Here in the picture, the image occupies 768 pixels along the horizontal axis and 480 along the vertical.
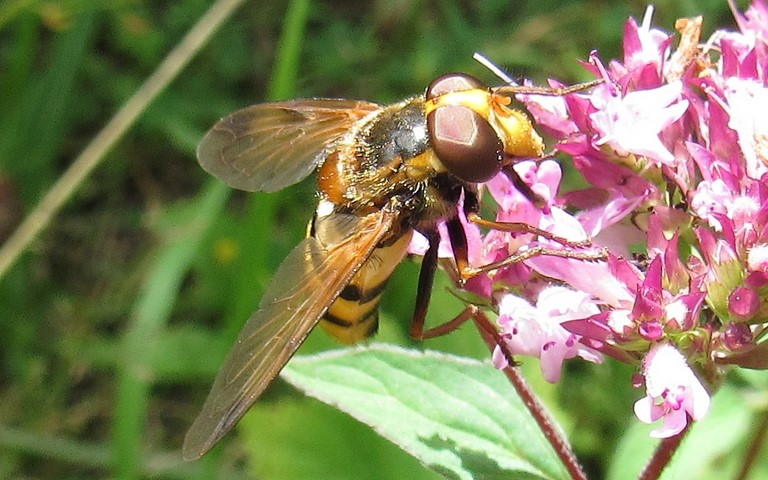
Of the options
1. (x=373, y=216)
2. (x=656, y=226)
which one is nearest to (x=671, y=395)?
(x=656, y=226)

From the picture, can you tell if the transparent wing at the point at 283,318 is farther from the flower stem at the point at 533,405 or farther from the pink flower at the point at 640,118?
the pink flower at the point at 640,118

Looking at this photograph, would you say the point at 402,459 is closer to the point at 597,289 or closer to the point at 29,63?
the point at 597,289

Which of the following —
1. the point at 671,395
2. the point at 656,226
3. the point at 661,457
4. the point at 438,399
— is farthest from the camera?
the point at 438,399

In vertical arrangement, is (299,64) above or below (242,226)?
above

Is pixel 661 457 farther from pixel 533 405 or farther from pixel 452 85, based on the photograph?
pixel 452 85

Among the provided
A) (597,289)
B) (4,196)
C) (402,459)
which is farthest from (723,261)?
(4,196)

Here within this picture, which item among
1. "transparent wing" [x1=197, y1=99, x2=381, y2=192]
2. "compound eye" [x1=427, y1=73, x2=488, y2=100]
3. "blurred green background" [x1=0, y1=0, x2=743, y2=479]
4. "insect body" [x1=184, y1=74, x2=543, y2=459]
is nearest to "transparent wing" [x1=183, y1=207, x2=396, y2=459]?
"insect body" [x1=184, y1=74, x2=543, y2=459]

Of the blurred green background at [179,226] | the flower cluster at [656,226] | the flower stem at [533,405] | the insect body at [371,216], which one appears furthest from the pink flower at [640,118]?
the blurred green background at [179,226]
